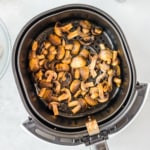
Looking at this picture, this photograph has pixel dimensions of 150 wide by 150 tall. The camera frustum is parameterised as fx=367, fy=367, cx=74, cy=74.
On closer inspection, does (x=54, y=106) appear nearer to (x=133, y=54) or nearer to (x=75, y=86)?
(x=75, y=86)

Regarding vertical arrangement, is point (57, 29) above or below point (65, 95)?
above

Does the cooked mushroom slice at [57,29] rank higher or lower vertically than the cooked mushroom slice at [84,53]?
higher

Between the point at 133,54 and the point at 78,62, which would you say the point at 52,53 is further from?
the point at 133,54

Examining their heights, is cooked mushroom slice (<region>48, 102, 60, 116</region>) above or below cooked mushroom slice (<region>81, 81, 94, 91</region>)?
below

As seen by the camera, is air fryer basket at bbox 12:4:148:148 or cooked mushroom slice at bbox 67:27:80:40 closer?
air fryer basket at bbox 12:4:148:148

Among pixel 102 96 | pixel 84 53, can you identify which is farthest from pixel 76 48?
pixel 102 96

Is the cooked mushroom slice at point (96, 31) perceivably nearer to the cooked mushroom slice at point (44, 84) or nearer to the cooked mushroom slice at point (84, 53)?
the cooked mushroom slice at point (84, 53)

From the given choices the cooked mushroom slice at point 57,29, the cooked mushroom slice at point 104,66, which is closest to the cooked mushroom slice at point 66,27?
the cooked mushroom slice at point 57,29

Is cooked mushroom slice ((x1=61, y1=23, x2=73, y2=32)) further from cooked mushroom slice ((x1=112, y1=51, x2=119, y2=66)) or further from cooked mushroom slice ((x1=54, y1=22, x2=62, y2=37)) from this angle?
cooked mushroom slice ((x1=112, y1=51, x2=119, y2=66))

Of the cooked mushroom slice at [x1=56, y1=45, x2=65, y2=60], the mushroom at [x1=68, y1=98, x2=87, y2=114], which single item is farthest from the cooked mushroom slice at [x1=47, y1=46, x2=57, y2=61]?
the mushroom at [x1=68, y1=98, x2=87, y2=114]
